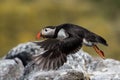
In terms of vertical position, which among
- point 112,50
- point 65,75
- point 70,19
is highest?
point 70,19

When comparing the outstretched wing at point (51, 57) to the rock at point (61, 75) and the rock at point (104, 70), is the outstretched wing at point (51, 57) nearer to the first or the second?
the rock at point (61, 75)

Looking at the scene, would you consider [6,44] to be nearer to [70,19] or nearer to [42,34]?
[70,19]

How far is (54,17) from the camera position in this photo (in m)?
24.6

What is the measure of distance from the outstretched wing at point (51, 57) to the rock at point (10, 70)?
15.2 inches

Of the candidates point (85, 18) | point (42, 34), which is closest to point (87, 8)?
point (85, 18)

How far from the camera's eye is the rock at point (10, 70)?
43.2 feet

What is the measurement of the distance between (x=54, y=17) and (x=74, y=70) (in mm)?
11912

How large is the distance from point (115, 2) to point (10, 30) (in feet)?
17.6

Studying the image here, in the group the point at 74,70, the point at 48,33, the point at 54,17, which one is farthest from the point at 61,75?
the point at 54,17

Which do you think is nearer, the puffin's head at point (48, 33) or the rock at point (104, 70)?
the rock at point (104, 70)

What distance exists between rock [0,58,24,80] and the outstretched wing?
38cm

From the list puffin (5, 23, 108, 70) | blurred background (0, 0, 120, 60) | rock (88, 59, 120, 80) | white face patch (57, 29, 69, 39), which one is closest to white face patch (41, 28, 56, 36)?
puffin (5, 23, 108, 70)

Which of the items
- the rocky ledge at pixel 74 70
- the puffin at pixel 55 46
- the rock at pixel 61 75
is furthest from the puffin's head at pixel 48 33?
the rock at pixel 61 75

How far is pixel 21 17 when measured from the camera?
2477 centimetres
